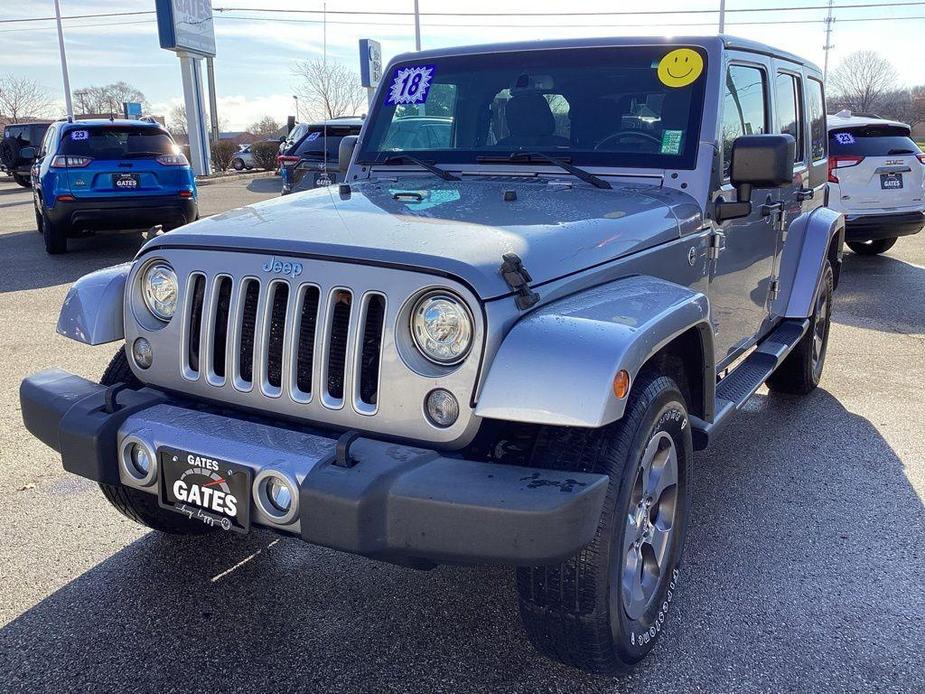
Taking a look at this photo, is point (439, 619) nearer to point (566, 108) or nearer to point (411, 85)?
point (566, 108)

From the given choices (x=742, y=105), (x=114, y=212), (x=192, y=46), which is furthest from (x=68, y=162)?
(x=192, y=46)

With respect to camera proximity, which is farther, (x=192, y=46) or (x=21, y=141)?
(x=192, y=46)

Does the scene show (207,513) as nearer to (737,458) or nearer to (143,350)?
(143,350)

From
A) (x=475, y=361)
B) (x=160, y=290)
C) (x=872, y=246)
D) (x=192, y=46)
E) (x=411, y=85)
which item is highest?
(x=192, y=46)

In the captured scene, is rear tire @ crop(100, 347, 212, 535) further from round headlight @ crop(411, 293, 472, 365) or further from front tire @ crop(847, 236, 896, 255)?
front tire @ crop(847, 236, 896, 255)

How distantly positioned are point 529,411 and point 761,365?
2.45m

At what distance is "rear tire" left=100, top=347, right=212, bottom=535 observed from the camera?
3.01m

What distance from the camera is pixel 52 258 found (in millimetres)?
10875

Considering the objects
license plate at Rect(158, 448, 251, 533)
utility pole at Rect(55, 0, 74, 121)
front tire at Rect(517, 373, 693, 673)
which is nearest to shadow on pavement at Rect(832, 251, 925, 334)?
front tire at Rect(517, 373, 693, 673)

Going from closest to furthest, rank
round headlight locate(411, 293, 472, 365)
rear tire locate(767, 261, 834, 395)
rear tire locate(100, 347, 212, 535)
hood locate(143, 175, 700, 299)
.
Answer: round headlight locate(411, 293, 472, 365)
hood locate(143, 175, 700, 299)
rear tire locate(100, 347, 212, 535)
rear tire locate(767, 261, 834, 395)

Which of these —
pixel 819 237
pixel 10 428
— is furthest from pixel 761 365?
pixel 10 428

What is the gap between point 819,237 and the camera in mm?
4820

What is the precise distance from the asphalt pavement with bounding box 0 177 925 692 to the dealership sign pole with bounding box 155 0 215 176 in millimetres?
22239

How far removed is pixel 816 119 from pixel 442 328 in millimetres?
4224
